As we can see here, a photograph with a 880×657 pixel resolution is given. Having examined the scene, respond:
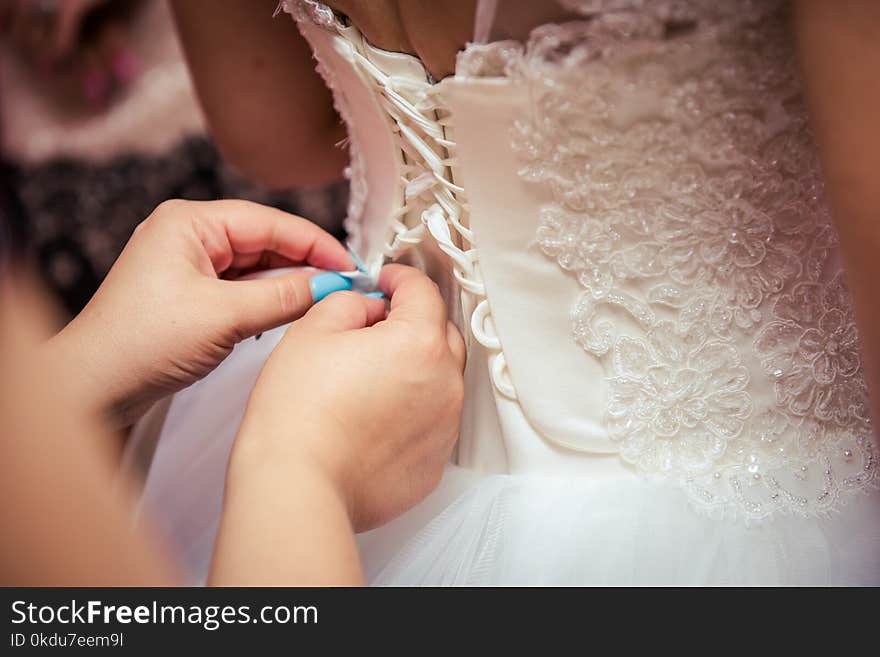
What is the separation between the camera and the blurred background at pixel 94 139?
6.68 feet

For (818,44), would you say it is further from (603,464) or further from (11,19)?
(11,19)

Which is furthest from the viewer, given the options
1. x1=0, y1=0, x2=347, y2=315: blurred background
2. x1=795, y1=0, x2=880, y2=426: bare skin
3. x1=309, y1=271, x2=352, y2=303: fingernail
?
x1=0, y1=0, x2=347, y2=315: blurred background

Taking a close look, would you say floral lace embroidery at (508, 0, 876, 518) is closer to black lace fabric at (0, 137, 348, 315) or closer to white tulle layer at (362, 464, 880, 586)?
white tulle layer at (362, 464, 880, 586)

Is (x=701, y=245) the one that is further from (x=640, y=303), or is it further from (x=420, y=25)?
(x=420, y=25)

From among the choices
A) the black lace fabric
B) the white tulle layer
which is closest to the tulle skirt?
the white tulle layer

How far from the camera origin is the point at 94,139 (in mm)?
2105

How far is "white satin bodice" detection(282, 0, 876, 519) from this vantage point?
52cm

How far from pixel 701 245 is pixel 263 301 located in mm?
334

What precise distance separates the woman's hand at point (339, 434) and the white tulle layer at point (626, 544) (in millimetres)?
60

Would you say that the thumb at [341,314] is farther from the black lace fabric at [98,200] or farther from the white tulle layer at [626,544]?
the black lace fabric at [98,200]

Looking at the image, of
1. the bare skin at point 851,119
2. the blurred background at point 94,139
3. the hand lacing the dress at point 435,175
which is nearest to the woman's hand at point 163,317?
the hand lacing the dress at point 435,175

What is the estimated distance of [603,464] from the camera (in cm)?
60

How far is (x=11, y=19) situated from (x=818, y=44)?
2200 mm

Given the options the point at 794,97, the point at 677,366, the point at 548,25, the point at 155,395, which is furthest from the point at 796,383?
the point at 155,395
